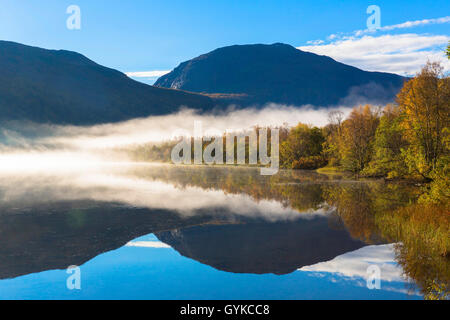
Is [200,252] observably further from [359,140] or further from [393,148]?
[359,140]

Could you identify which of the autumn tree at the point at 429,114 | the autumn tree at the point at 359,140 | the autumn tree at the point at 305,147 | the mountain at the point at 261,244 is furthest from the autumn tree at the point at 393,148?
the autumn tree at the point at 305,147

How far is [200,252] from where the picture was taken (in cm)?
1747

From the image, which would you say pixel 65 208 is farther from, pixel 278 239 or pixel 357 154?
pixel 357 154

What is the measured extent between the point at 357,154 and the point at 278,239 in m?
53.6

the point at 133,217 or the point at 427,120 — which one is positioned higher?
the point at 427,120

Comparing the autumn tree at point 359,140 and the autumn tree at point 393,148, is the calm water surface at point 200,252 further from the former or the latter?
the autumn tree at point 359,140

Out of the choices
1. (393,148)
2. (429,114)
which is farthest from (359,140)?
(429,114)

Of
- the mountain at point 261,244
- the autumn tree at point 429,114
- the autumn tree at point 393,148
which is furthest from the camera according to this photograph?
the autumn tree at point 393,148

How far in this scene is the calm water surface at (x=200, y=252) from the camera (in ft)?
41.7

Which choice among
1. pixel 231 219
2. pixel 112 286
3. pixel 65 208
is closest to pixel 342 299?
pixel 112 286

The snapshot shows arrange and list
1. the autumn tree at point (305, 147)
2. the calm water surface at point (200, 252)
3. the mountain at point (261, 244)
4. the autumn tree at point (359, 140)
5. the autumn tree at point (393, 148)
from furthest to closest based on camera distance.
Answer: the autumn tree at point (305, 147) < the autumn tree at point (359, 140) < the autumn tree at point (393, 148) < the mountain at point (261, 244) < the calm water surface at point (200, 252)

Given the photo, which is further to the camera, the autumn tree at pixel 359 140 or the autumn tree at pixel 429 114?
the autumn tree at pixel 359 140

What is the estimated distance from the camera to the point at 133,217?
26.7 m

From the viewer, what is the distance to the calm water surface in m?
12.7
